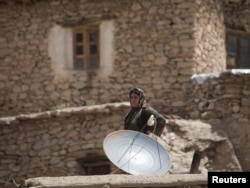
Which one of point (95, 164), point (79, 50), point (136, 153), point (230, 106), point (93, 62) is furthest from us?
point (79, 50)

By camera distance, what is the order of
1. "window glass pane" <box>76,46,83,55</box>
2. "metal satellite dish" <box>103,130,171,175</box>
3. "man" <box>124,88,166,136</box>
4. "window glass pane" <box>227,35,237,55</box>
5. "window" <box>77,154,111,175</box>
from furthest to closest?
"window glass pane" <box>227,35,237,55</box>, "window glass pane" <box>76,46,83,55</box>, "window" <box>77,154,111,175</box>, "man" <box>124,88,166,136</box>, "metal satellite dish" <box>103,130,171,175</box>

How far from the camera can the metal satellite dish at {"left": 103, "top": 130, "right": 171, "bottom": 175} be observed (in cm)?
712

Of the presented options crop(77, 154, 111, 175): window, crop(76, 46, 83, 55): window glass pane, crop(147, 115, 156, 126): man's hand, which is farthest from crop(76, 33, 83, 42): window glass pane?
crop(147, 115, 156, 126): man's hand

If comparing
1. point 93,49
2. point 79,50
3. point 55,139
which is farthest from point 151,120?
point 79,50

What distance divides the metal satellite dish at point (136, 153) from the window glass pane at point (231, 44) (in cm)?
832

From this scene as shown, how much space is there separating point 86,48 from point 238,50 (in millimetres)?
3843

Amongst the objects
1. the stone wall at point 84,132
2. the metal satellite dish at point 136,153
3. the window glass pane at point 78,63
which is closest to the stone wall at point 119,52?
the window glass pane at point 78,63

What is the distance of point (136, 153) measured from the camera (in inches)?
287

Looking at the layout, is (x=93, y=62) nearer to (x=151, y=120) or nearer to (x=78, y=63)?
(x=78, y=63)

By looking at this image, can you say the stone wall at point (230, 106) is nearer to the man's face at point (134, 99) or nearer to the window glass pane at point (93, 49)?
the window glass pane at point (93, 49)

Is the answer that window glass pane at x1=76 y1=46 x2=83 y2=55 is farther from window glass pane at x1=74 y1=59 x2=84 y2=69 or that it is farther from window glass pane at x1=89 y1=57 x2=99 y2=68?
window glass pane at x1=89 y1=57 x2=99 y2=68

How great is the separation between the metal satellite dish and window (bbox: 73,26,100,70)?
657 centimetres

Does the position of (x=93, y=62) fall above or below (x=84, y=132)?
above

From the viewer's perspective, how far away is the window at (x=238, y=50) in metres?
15.3
